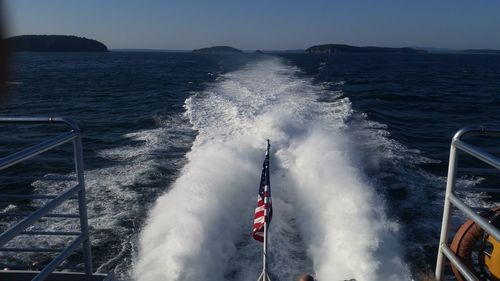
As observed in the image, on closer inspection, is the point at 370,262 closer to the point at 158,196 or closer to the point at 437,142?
the point at 158,196

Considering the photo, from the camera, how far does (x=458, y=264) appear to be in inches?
115

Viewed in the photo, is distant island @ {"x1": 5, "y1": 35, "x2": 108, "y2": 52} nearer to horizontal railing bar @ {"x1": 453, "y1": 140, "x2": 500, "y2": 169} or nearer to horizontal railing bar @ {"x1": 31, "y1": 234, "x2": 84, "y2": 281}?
horizontal railing bar @ {"x1": 31, "y1": 234, "x2": 84, "y2": 281}

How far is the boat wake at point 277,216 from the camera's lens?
6.04 m

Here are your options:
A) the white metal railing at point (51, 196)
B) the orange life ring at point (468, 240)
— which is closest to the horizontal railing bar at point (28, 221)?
the white metal railing at point (51, 196)

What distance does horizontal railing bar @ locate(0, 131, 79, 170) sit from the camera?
2.21 meters

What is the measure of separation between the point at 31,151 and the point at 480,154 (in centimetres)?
251

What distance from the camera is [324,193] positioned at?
848 centimetres

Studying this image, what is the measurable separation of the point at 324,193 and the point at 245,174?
1894 millimetres

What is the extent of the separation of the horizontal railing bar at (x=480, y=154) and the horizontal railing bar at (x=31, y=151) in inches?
95.1

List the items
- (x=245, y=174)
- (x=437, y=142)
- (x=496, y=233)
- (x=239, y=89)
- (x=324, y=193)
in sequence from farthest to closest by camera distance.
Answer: (x=239, y=89), (x=437, y=142), (x=245, y=174), (x=324, y=193), (x=496, y=233)

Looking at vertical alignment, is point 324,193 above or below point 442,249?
below

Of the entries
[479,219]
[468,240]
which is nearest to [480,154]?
[479,219]

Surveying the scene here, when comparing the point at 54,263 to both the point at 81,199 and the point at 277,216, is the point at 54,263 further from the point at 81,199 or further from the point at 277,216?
the point at 277,216

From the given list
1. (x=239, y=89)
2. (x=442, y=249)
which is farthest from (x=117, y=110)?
(x=442, y=249)
